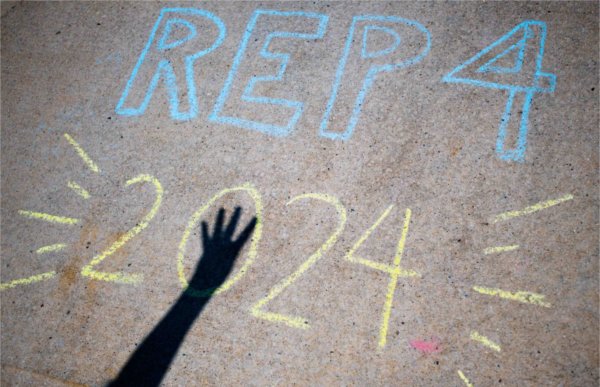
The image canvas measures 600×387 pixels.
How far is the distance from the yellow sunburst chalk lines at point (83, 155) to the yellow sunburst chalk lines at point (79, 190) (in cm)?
22

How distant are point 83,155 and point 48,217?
0.72m

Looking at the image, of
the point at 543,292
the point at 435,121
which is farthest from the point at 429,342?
the point at 435,121

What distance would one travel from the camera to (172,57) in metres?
4.56

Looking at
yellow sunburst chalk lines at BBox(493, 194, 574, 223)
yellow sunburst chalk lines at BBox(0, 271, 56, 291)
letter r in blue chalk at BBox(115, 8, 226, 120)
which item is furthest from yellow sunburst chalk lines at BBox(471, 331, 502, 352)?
yellow sunburst chalk lines at BBox(0, 271, 56, 291)

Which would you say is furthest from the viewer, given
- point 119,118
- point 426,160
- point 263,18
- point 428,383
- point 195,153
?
point 263,18

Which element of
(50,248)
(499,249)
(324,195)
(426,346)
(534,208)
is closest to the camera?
(426,346)

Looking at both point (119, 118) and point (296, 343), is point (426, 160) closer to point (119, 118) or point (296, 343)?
point (296, 343)

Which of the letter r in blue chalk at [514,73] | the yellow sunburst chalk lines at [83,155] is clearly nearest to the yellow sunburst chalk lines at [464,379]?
the letter r in blue chalk at [514,73]

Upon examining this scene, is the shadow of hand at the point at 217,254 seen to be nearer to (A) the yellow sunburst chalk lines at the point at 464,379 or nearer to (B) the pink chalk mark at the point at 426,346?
(B) the pink chalk mark at the point at 426,346

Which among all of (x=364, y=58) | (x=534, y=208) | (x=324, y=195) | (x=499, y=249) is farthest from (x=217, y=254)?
(x=534, y=208)

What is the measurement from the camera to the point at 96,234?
3.65 meters

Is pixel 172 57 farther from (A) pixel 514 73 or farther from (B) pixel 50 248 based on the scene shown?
(A) pixel 514 73

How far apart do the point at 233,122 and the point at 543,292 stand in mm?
3082

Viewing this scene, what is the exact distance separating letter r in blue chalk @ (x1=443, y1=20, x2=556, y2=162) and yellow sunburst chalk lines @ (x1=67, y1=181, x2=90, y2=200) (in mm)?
3701
